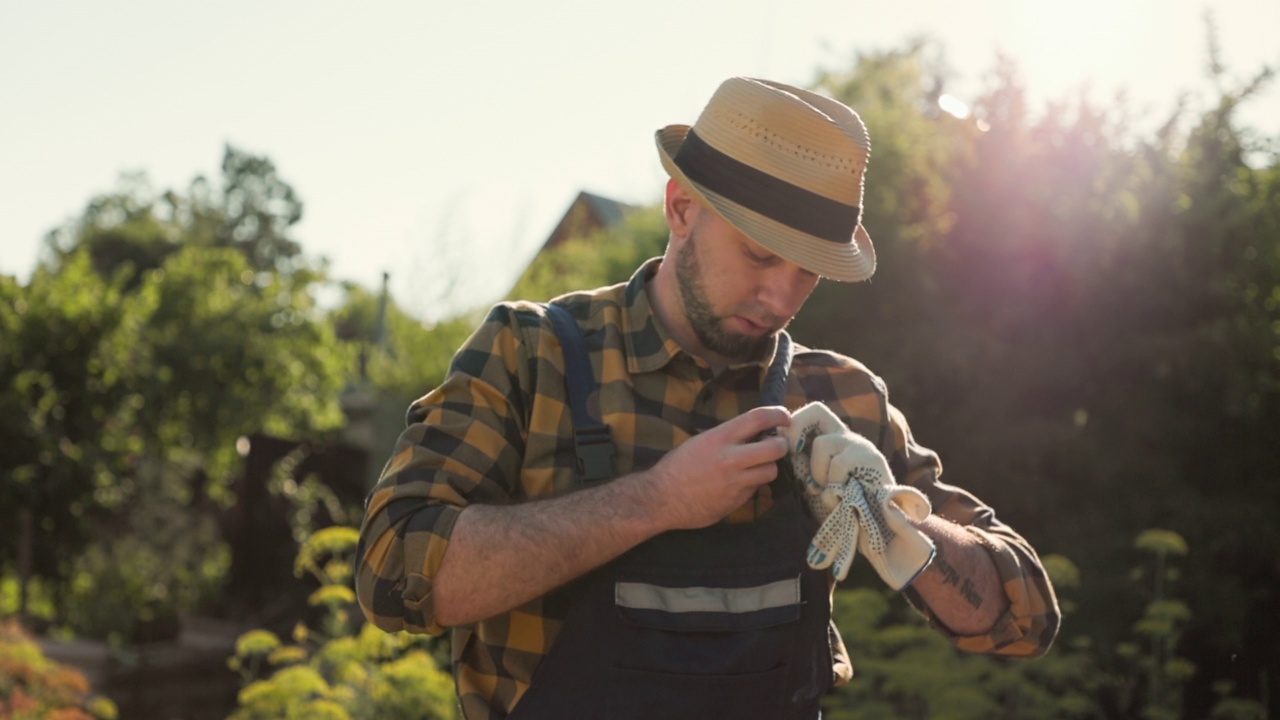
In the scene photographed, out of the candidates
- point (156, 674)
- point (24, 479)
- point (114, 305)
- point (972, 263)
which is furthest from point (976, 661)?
point (114, 305)

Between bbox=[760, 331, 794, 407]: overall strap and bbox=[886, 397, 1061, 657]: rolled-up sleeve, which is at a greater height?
bbox=[760, 331, 794, 407]: overall strap

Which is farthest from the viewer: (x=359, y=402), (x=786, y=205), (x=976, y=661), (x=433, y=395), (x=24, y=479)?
(x=359, y=402)

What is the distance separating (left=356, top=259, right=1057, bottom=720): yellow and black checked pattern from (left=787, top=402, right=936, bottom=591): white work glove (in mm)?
216

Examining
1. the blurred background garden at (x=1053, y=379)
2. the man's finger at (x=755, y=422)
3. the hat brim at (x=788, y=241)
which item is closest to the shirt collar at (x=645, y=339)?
the hat brim at (x=788, y=241)

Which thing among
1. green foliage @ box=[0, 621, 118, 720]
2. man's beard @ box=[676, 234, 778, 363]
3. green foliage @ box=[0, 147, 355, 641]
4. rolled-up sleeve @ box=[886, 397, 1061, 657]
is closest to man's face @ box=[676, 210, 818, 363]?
man's beard @ box=[676, 234, 778, 363]

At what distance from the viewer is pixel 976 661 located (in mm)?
5277

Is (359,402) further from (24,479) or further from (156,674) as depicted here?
(156,674)

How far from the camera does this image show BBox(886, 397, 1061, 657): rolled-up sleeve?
2232 millimetres

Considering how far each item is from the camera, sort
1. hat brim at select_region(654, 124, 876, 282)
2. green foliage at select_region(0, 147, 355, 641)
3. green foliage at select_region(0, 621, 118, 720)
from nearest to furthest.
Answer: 1. hat brim at select_region(654, 124, 876, 282)
2. green foliage at select_region(0, 621, 118, 720)
3. green foliage at select_region(0, 147, 355, 641)

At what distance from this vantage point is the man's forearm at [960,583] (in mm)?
2133

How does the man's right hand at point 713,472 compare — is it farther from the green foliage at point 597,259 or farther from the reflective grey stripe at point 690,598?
the green foliage at point 597,259

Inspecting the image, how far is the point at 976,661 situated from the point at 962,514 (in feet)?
10.3

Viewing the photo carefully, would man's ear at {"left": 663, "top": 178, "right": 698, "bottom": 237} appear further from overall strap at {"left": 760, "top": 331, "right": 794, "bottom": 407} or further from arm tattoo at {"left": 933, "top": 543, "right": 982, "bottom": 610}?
arm tattoo at {"left": 933, "top": 543, "right": 982, "bottom": 610}

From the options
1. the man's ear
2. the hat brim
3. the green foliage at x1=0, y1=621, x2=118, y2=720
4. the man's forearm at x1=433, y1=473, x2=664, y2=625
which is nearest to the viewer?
the man's forearm at x1=433, y1=473, x2=664, y2=625
